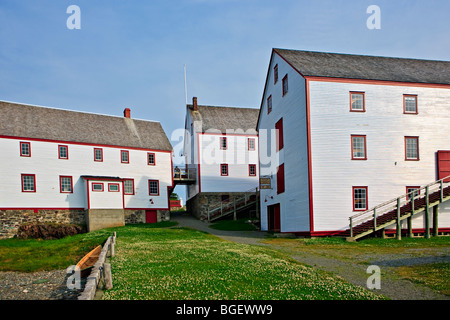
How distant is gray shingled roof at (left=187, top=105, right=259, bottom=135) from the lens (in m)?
49.9

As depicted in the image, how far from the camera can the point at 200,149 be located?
48.2 m

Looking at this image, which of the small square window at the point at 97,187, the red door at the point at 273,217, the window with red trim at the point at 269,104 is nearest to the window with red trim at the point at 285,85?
the window with red trim at the point at 269,104

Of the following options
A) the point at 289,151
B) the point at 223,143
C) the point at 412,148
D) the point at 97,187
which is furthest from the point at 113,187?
the point at 412,148

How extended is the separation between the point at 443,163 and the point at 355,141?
688 cm

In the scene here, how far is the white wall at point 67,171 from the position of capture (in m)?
37.4

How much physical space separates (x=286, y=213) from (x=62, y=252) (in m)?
15.8

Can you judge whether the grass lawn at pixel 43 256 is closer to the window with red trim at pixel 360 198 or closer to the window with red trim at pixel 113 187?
the window with red trim at pixel 113 187

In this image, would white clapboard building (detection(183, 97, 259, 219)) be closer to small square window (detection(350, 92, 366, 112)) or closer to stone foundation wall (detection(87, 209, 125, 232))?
stone foundation wall (detection(87, 209, 125, 232))

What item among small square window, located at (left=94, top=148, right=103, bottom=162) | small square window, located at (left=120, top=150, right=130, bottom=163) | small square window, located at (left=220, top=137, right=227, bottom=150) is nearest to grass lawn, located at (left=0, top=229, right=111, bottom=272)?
small square window, located at (left=94, top=148, right=103, bottom=162)

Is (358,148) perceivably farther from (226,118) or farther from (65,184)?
(65,184)

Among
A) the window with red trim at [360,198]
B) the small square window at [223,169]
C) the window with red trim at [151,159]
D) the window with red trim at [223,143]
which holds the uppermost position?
the window with red trim at [223,143]

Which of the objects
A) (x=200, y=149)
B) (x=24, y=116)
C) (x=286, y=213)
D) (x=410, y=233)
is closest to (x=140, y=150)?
(x=200, y=149)

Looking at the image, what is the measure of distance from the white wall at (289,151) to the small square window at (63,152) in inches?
776

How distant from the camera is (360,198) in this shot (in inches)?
1091
